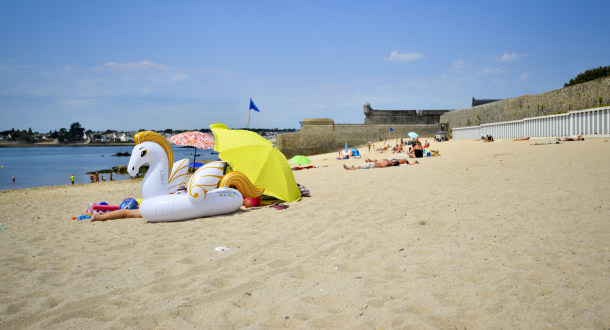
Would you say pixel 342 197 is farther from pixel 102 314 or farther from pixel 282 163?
pixel 102 314

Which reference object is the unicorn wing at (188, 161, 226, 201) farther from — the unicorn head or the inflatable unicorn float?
the unicorn head

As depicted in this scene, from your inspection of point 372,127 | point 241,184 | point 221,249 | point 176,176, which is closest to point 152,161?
point 176,176

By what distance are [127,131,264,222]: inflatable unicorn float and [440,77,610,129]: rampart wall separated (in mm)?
15704

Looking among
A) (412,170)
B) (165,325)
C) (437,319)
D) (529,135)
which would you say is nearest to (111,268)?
(165,325)

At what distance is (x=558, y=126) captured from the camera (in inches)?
620

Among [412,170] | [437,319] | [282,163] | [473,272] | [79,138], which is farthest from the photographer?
[79,138]

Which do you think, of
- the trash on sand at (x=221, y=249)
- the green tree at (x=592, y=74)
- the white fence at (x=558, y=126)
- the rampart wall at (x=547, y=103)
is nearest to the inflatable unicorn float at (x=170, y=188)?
the trash on sand at (x=221, y=249)

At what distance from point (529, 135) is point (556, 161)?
1002cm

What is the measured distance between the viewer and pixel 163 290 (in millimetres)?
3264

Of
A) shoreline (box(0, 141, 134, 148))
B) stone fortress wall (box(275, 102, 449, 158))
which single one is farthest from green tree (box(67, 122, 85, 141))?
stone fortress wall (box(275, 102, 449, 158))

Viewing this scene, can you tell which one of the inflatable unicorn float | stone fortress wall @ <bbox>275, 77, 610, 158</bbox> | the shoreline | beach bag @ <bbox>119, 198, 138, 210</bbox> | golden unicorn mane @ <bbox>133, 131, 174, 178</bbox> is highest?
the shoreline

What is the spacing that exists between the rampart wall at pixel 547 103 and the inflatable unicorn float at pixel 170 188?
1570 centimetres

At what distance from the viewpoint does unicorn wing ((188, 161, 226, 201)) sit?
616cm

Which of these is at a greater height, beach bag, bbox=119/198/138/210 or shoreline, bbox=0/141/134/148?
shoreline, bbox=0/141/134/148
